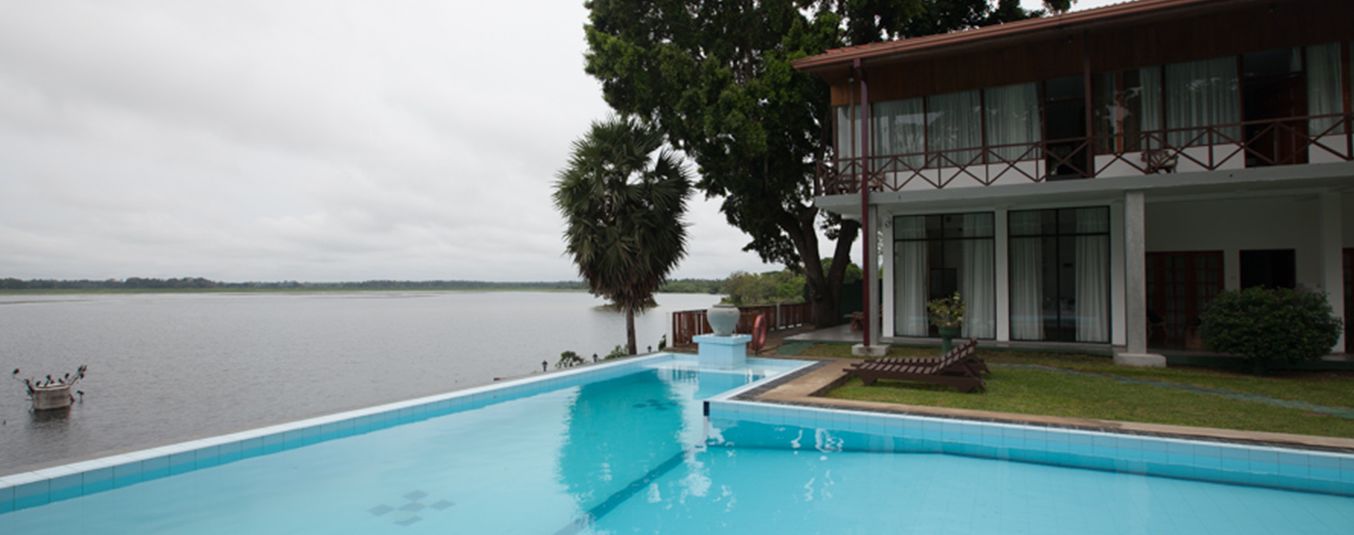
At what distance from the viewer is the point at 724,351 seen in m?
12.4

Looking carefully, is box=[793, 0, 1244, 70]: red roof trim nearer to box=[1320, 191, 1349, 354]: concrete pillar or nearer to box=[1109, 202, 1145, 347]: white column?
box=[1109, 202, 1145, 347]: white column

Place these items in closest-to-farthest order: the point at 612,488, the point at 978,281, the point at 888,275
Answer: the point at 612,488 < the point at 978,281 < the point at 888,275

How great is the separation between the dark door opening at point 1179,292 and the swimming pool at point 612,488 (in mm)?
8791

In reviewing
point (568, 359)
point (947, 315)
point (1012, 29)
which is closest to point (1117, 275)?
point (947, 315)

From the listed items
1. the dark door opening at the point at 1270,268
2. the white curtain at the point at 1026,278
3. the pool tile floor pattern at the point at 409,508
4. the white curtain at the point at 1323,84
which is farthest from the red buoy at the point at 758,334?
the white curtain at the point at 1323,84

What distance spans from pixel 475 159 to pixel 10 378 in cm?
1690

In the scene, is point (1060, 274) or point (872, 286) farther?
point (1060, 274)

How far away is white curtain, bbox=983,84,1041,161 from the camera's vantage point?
484 inches

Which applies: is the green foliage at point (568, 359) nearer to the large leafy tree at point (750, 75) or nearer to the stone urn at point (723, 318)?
the stone urn at point (723, 318)

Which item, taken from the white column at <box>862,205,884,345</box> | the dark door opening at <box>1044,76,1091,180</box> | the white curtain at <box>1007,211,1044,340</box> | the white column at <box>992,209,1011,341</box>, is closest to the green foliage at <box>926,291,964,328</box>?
the white column at <box>992,209,1011,341</box>

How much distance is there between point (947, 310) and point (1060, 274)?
2506 millimetres

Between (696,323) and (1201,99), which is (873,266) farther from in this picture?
(1201,99)

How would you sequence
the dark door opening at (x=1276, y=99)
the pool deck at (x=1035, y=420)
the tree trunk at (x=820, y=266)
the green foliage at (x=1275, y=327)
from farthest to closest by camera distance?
the tree trunk at (x=820, y=266)
the dark door opening at (x=1276, y=99)
the green foliage at (x=1275, y=327)
the pool deck at (x=1035, y=420)

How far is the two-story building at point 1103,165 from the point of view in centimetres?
1056
